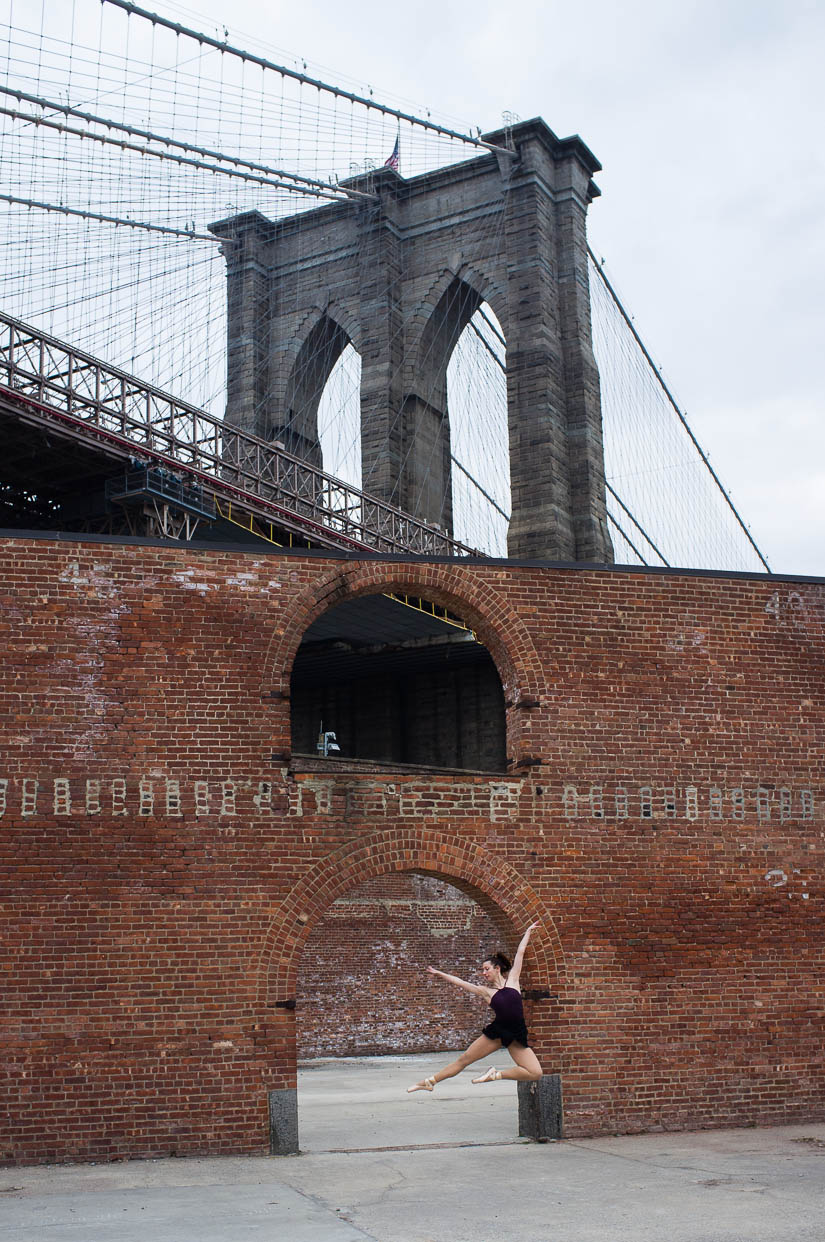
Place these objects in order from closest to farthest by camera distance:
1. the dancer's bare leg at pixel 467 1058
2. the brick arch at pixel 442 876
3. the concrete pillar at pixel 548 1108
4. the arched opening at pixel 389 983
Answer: the dancer's bare leg at pixel 467 1058 → the brick arch at pixel 442 876 → the concrete pillar at pixel 548 1108 → the arched opening at pixel 389 983

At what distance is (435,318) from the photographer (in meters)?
40.4

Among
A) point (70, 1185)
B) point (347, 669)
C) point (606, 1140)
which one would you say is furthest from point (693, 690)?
point (347, 669)

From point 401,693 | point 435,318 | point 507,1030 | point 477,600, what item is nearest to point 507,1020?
point 507,1030

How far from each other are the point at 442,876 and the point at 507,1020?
8.80 feet

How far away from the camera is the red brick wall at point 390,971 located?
23.1m

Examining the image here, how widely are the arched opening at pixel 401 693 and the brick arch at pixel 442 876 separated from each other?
51.9 ft

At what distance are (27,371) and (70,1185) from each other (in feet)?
51.2

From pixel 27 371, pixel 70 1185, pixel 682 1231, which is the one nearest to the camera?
pixel 682 1231

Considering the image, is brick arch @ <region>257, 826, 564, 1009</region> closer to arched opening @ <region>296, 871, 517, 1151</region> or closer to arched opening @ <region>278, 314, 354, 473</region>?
arched opening @ <region>296, 871, 517, 1151</region>

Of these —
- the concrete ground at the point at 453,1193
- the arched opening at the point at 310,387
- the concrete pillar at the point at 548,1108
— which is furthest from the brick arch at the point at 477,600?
the arched opening at the point at 310,387

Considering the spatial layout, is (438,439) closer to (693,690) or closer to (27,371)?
(27,371)

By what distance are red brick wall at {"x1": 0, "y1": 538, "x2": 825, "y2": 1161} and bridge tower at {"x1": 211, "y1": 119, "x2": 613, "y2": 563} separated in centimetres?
2215

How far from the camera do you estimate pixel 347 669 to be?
30938 millimetres

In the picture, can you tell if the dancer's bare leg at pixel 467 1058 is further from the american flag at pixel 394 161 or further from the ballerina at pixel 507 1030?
the american flag at pixel 394 161
